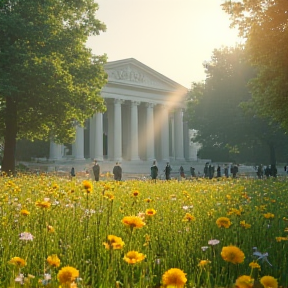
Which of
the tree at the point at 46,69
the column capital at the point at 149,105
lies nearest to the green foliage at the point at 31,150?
the column capital at the point at 149,105

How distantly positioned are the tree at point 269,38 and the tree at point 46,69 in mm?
12738

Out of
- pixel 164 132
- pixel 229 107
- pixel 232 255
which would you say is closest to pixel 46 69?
pixel 232 255

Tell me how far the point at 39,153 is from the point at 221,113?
30412 millimetres

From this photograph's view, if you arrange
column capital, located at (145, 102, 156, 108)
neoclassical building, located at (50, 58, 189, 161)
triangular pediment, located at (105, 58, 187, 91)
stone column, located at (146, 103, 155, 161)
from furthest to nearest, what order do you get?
column capital, located at (145, 102, 156, 108)
stone column, located at (146, 103, 155, 161)
triangular pediment, located at (105, 58, 187, 91)
neoclassical building, located at (50, 58, 189, 161)

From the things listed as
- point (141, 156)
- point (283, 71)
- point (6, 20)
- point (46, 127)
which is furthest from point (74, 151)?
point (283, 71)

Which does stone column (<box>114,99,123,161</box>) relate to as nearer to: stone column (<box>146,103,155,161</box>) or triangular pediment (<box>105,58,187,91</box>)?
triangular pediment (<box>105,58,187,91</box>)

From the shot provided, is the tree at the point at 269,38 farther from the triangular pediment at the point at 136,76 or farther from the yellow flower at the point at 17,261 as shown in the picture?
the triangular pediment at the point at 136,76

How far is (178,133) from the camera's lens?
76.0 m

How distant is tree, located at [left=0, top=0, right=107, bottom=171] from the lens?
27406 millimetres

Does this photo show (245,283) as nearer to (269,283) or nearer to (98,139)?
(269,283)

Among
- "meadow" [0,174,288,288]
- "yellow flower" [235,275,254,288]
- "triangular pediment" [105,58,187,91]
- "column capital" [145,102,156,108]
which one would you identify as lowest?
"meadow" [0,174,288,288]

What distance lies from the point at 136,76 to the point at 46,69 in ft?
131

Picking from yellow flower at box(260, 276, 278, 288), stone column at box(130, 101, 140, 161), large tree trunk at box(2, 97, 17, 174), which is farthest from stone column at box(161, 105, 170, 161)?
yellow flower at box(260, 276, 278, 288)

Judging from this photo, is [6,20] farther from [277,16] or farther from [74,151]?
[74,151]
